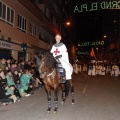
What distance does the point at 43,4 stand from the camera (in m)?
37.0

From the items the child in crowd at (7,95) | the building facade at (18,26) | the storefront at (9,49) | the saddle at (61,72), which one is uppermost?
the building facade at (18,26)

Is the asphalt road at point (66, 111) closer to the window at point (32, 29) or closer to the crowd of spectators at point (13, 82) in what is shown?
the crowd of spectators at point (13, 82)

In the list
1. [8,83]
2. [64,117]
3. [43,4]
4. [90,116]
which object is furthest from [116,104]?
[43,4]

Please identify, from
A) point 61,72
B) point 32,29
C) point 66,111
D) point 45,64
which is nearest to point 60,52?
point 61,72

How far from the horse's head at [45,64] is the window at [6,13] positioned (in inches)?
511

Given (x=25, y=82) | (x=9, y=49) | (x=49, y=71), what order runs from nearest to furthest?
(x=49, y=71)
(x=25, y=82)
(x=9, y=49)

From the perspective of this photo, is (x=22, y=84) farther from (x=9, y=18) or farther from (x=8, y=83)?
(x=9, y=18)

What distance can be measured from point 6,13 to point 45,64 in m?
14.2

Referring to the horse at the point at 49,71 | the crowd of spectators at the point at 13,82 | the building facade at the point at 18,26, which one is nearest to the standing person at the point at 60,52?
the horse at the point at 49,71

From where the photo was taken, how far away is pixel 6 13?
2131 cm

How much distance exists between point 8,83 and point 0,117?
3541 millimetres

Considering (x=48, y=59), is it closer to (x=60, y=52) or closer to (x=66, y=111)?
(x=60, y=52)

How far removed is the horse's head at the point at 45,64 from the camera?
8330 mm

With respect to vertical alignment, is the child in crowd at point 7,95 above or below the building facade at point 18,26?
below
